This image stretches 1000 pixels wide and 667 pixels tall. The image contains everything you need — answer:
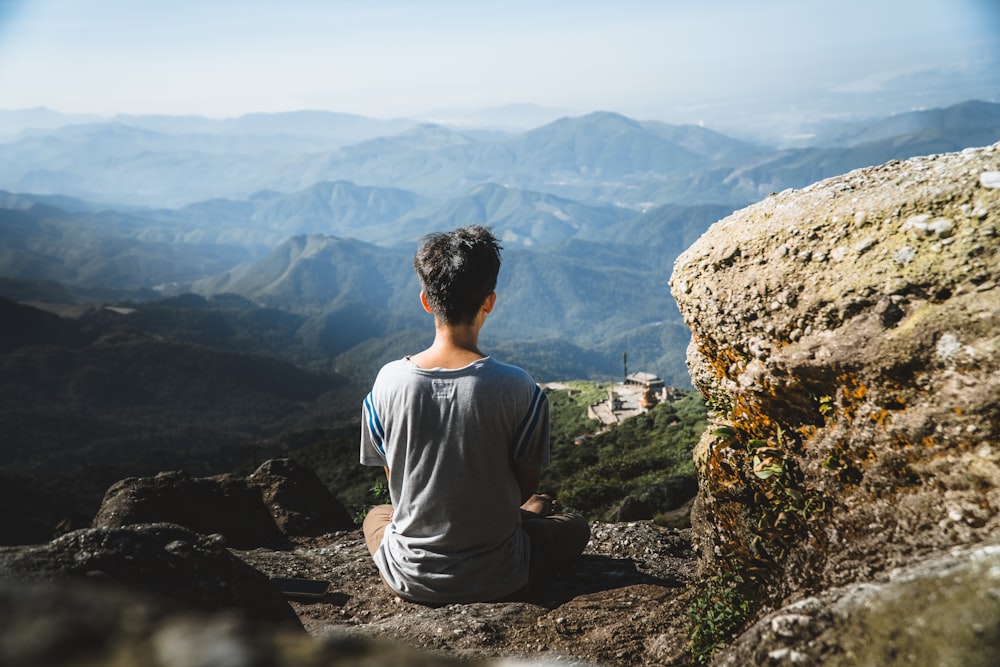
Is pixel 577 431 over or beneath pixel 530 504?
beneath

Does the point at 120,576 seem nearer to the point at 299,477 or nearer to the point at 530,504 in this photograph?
the point at 530,504

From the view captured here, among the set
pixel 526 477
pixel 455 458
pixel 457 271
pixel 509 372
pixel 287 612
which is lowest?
pixel 287 612

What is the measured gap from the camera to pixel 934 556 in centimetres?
272

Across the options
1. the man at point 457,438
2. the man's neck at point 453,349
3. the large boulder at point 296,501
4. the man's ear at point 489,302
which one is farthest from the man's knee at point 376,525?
the large boulder at point 296,501

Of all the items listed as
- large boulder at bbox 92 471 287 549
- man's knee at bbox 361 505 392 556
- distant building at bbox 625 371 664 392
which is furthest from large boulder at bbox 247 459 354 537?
distant building at bbox 625 371 664 392

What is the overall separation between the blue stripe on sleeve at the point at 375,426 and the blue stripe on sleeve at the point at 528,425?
2.99 feet

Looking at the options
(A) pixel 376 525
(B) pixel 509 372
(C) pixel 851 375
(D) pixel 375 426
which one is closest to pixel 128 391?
(A) pixel 376 525

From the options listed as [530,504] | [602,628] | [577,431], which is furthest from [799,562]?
[577,431]

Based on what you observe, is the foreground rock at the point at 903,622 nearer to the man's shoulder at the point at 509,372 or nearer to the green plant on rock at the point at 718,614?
the green plant on rock at the point at 718,614

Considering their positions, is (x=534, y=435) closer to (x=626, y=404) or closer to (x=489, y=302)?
(x=489, y=302)

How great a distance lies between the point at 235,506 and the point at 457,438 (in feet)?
21.4

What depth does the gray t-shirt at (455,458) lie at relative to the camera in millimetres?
4406

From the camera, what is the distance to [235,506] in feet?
31.8

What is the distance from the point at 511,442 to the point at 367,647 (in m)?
3.28
